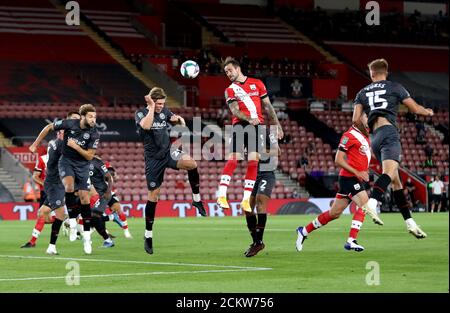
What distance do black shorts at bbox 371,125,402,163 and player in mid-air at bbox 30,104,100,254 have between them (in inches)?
194

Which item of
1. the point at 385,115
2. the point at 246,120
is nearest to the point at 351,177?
the point at 385,115

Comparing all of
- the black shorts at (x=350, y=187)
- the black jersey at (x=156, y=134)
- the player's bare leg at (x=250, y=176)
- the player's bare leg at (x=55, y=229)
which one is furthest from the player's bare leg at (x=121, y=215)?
the black shorts at (x=350, y=187)

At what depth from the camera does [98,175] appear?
74.7 ft

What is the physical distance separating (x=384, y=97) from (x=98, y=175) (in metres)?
8.21

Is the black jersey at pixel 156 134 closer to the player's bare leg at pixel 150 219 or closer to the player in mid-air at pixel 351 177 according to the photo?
the player's bare leg at pixel 150 219

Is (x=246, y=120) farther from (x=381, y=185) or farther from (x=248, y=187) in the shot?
(x=381, y=185)

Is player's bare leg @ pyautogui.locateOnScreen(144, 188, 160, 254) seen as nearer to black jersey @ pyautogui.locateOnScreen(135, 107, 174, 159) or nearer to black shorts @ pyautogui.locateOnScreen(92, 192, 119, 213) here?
black jersey @ pyautogui.locateOnScreen(135, 107, 174, 159)

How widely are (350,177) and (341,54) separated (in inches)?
1787

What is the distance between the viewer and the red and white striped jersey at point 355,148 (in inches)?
694

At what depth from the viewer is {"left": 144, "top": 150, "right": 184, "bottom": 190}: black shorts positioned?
59.1ft

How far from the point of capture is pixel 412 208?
1889 inches

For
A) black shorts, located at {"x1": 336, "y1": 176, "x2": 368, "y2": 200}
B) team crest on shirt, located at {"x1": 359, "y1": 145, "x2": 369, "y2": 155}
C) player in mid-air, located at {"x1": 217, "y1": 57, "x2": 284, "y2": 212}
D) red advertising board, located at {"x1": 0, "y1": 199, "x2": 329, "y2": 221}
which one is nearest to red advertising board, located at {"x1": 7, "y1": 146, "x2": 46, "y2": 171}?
red advertising board, located at {"x1": 0, "y1": 199, "x2": 329, "y2": 221}

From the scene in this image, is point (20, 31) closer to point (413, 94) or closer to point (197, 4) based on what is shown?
point (197, 4)

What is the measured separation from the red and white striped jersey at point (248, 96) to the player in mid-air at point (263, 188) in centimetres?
48
